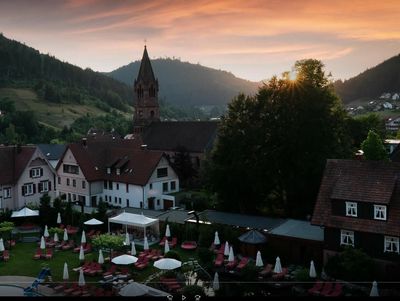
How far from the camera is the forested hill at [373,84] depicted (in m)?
160

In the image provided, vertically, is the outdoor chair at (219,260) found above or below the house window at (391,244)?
below

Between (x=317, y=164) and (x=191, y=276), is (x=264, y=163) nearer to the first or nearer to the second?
(x=317, y=164)

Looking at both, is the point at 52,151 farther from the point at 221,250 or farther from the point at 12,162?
the point at 221,250

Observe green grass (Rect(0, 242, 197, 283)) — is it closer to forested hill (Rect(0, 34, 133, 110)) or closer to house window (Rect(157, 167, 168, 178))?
house window (Rect(157, 167, 168, 178))

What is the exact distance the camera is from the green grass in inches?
1025

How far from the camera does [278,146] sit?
119 ft

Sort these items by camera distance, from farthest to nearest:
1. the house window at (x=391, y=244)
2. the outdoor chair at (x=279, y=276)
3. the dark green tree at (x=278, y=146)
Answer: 1. the dark green tree at (x=278, y=146)
2. the outdoor chair at (x=279, y=276)
3. the house window at (x=391, y=244)

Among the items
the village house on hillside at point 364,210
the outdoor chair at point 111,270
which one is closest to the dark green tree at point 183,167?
the outdoor chair at point 111,270

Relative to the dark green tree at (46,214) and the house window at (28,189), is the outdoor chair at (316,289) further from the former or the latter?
the house window at (28,189)

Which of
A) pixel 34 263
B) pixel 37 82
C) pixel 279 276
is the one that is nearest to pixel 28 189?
pixel 34 263

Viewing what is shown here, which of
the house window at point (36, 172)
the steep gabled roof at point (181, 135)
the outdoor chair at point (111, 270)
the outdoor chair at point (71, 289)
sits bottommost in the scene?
the outdoor chair at point (111, 270)

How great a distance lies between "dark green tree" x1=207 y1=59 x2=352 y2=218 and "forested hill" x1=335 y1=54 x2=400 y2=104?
125666 millimetres

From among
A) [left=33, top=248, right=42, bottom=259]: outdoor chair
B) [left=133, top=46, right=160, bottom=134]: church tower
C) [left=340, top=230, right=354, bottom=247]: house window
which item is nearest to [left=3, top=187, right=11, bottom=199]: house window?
[left=33, top=248, right=42, bottom=259]: outdoor chair

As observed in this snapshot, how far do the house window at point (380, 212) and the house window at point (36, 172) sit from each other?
32.9m
